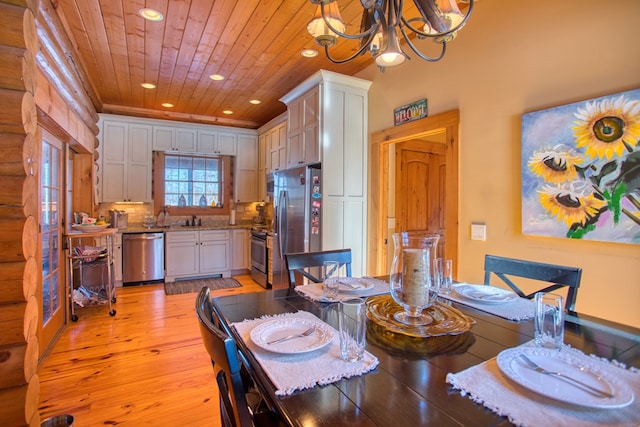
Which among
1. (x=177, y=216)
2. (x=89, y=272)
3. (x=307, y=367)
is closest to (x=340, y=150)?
(x=307, y=367)

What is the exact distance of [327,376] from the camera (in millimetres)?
875

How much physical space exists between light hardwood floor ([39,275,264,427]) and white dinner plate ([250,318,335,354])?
1.12 m

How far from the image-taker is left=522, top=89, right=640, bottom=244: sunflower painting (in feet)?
5.48

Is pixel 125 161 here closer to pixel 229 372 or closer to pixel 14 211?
pixel 14 211

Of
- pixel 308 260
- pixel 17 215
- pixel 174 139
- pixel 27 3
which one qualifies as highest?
pixel 174 139

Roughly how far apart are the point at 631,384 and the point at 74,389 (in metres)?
2.92

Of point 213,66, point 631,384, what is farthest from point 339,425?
point 213,66

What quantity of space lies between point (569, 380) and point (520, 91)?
1926mm

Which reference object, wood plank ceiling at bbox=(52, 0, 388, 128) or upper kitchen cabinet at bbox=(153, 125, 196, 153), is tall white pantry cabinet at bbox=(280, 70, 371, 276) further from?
upper kitchen cabinet at bbox=(153, 125, 196, 153)

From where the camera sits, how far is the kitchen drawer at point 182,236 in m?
5.02

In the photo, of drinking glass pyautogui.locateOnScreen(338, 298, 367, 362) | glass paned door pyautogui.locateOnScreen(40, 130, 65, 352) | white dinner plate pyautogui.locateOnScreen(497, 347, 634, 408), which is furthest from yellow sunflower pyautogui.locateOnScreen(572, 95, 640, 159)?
glass paned door pyautogui.locateOnScreen(40, 130, 65, 352)

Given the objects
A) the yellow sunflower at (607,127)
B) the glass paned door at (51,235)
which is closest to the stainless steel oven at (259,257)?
the glass paned door at (51,235)

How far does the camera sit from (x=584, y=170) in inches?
72.5

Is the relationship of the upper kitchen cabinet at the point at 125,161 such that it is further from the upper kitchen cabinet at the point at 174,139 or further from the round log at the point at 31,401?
the round log at the point at 31,401
